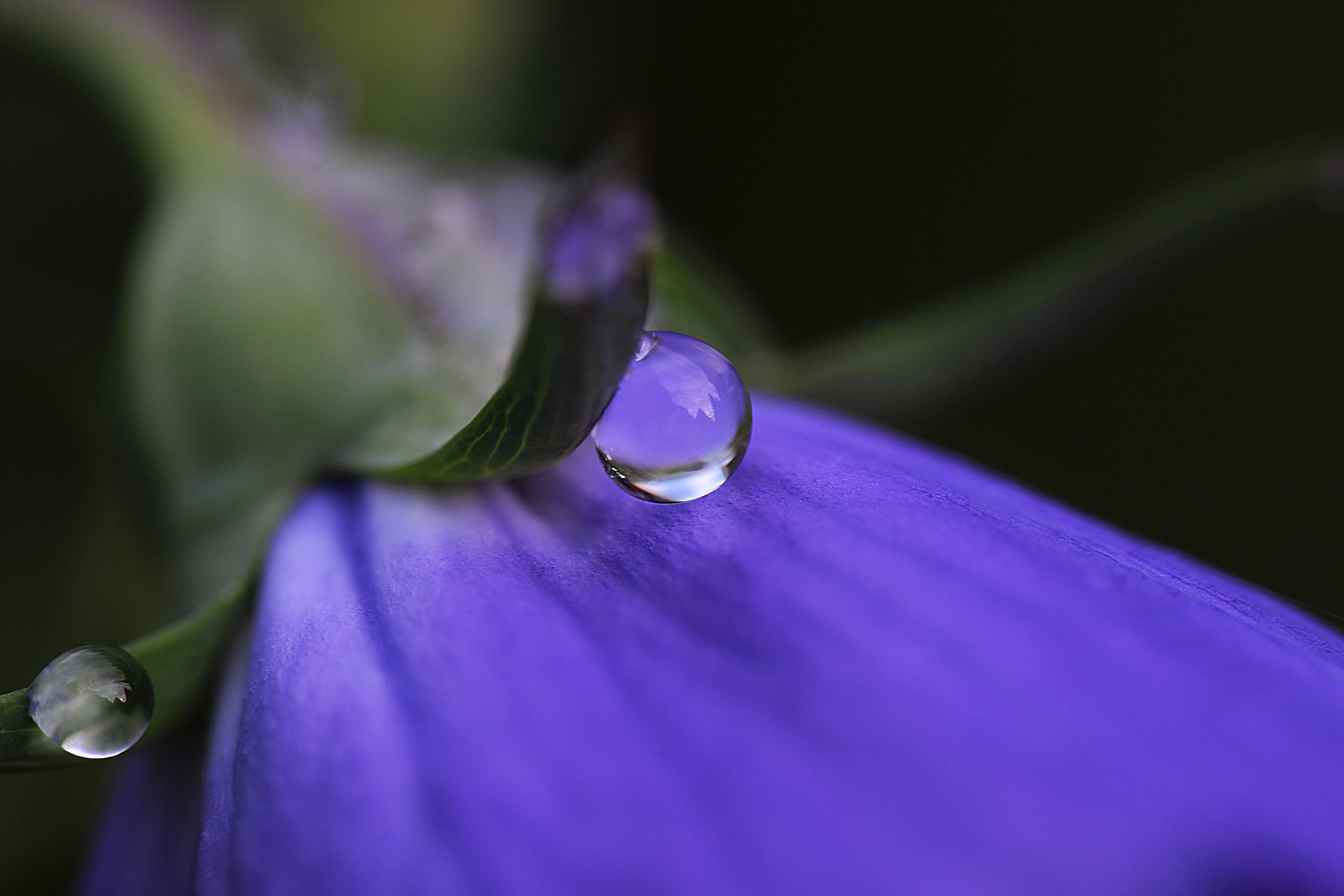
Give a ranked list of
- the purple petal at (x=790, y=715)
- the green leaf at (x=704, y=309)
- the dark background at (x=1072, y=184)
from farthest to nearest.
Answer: the dark background at (x=1072, y=184) < the green leaf at (x=704, y=309) < the purple petal at (x=790, y=715)

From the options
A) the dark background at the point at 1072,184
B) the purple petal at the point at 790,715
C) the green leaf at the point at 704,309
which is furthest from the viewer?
the dark background at the point at 1072,184

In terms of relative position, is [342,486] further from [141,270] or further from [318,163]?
[318,163]

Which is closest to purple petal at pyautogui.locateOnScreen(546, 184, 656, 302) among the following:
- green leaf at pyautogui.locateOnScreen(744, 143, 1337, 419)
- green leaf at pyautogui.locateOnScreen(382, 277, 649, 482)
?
green leaf at pyautogui.locateOnScreen(382, 277, 649, 482)

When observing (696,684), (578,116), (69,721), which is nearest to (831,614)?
(696,684)

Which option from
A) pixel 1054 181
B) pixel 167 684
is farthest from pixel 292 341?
pixel 1054 181

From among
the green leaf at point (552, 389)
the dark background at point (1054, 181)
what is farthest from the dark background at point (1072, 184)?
the green leaf at point (552, 389)

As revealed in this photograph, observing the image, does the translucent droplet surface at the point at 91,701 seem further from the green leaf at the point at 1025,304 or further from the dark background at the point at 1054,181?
the dark background at the point at 1054,181

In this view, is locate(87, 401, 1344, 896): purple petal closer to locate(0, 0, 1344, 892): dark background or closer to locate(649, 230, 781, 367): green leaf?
locate(649, 230, 781, 367): green leaf
